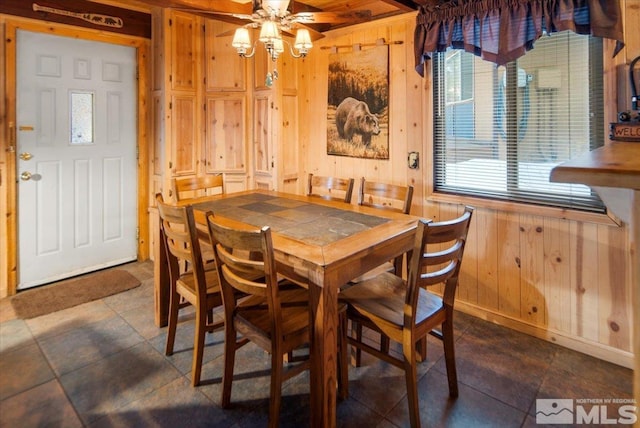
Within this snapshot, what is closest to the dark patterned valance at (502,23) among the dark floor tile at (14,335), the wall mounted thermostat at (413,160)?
the wall mounted thermostat at (413,160)

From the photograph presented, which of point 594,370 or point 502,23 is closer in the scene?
point 594,370

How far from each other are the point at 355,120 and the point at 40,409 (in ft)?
9.56

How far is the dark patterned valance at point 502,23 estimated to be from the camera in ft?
6.74

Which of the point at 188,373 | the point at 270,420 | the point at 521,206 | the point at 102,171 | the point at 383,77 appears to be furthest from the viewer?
the point at 102,171

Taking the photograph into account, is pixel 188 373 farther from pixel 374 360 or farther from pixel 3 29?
pixel 3 29

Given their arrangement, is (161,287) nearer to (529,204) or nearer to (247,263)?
(247,263)

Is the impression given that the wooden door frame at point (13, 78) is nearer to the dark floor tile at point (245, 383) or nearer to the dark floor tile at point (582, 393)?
the dark floor tile at point (245, 383)

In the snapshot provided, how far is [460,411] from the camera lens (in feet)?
6.09

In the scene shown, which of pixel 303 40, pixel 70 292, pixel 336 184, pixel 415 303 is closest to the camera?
pixel 415 303

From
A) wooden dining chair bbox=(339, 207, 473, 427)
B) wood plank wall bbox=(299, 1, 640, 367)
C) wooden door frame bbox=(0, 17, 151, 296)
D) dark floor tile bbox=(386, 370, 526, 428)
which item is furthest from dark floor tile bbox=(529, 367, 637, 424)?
wooden door frame bbox=(0, 17, 151, 296)

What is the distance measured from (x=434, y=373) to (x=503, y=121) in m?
1.68

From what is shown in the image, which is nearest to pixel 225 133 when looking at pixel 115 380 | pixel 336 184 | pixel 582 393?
pixel 336 184

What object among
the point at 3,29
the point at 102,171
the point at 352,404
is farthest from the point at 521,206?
the point at 3,29

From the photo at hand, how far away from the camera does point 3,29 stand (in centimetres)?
300
